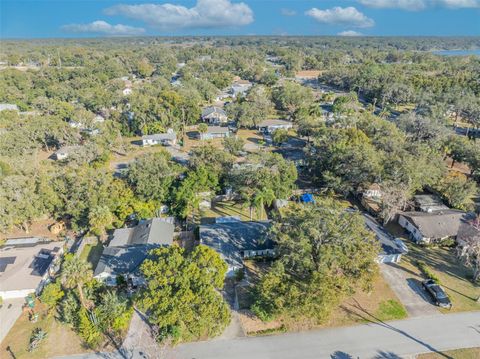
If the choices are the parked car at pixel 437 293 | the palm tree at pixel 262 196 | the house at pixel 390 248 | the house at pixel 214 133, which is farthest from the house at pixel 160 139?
the parked car at pixel 437 293

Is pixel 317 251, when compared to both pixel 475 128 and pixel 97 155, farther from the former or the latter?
pixel 475 128

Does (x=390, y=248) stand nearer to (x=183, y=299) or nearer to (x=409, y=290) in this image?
(x=409, y=290)

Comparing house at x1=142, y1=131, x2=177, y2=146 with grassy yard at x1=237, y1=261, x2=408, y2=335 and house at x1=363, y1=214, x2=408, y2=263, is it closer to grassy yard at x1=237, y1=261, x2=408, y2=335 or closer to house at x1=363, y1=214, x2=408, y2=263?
grassy yard at x1=237, y1=261, x2=408, y2=335

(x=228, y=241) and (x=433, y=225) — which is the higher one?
(x=433, y=225)


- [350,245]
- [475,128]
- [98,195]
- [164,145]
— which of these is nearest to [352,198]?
[350,245]

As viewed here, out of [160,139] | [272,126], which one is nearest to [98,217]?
[160,139]

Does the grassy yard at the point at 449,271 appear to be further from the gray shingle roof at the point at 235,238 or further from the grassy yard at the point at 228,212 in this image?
the grassy yard at the point at 228,212
